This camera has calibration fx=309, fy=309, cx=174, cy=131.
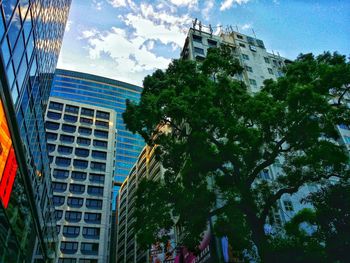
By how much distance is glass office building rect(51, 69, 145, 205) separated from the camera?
86.2 metres

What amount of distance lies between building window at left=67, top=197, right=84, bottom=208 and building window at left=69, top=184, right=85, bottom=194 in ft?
3.78

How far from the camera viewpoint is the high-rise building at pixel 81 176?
1746 inches

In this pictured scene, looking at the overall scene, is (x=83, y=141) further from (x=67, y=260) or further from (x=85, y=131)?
(x=67, y=260)

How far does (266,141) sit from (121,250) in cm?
6103

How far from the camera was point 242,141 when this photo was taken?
13500 mm

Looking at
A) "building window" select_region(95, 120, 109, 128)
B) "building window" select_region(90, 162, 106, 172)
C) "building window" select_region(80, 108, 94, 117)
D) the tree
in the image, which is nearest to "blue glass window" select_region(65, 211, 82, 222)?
"building window" select_region(90, 162, 106, 172)

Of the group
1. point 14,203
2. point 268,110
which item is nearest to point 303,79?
point 268,110

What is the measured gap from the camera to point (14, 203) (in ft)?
41.8

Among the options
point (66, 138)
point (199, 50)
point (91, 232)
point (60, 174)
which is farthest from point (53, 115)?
point (199, 50)

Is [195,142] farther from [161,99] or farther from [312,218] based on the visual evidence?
[312,218]

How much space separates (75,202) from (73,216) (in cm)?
225

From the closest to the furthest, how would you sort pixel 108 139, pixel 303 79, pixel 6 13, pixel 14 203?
pixel 6 13 → pixel 14 203 → pixel 303 79 → pixel 108 139

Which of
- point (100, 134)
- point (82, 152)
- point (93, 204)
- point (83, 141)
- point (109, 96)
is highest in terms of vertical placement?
point (109, 96)

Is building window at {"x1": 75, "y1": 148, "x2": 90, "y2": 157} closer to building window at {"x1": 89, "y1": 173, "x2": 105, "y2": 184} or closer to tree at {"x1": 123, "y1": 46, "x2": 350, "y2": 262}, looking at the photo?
building window at {"x1": 89, "y1": 173, "x2": 105, "y2": 184}
